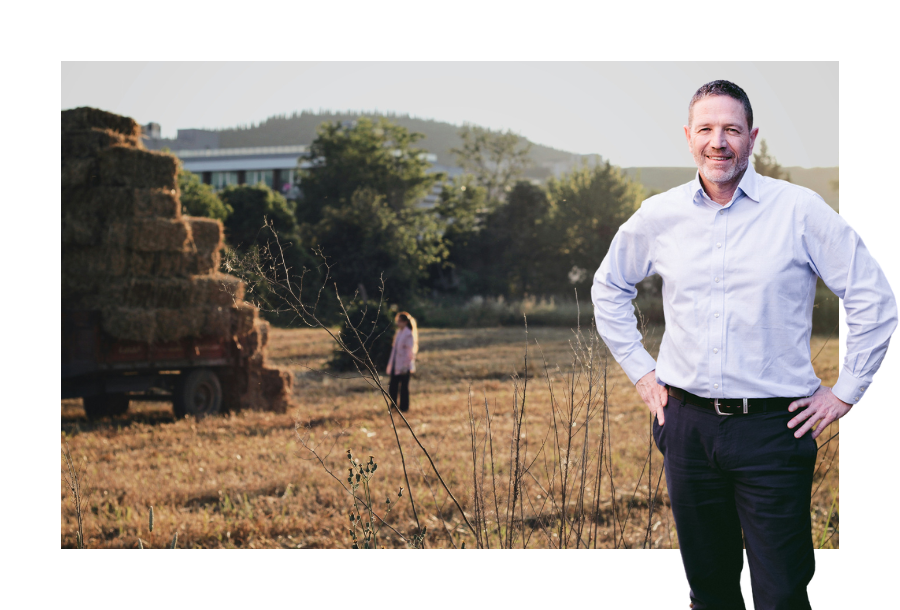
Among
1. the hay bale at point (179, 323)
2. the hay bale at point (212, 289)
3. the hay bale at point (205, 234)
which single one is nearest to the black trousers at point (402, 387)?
the hay bale at point (212, 289)

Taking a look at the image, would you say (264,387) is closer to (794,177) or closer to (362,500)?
(362,500)

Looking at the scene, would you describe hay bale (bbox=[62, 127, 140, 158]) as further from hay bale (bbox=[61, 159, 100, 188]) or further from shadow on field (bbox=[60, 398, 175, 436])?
shadow on field (bbox=[60, 398, 175, 436])

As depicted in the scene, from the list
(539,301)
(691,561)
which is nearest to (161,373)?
(539,301)

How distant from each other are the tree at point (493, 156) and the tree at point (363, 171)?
1080 millimetres

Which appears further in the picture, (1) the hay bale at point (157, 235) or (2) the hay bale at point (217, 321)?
(2) the hay bale at point (217, 321)

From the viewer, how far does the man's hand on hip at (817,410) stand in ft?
4.97

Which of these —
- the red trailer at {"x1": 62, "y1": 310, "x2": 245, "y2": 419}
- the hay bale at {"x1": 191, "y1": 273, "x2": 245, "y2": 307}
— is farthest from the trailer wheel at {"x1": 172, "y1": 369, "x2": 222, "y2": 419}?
the hay bale at {"x1": 191, "y1": 273, "x2": 245, "y2": 307}

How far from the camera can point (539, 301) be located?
9.16 metres

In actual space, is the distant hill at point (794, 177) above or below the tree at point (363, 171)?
below

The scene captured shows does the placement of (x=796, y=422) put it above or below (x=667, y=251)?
below

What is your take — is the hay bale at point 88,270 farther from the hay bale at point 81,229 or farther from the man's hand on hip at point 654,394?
the man's hand on hip at point 654,394

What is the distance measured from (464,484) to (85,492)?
2.21 metres

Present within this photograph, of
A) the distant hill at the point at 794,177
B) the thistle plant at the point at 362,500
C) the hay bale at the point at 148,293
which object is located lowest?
the thistle plant at the point at 362,500
